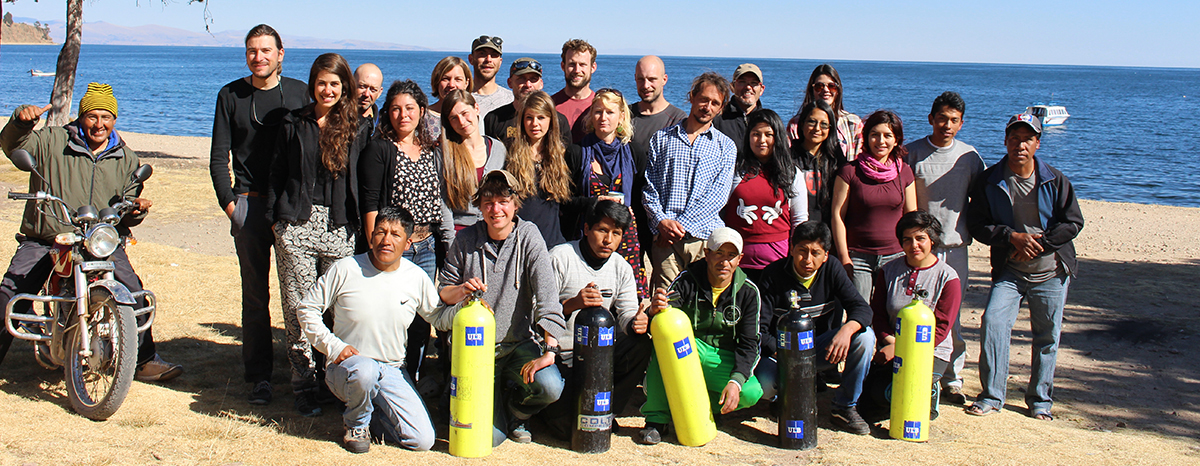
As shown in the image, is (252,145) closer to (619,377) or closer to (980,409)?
(619,377)

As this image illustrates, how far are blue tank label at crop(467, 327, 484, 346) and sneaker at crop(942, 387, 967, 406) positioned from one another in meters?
3.20

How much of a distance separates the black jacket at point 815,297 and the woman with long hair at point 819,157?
0.76 meters

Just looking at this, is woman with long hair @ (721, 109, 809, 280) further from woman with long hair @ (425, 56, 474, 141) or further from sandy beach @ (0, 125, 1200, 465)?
woman with long hair @ (425, 56, 474, 141)

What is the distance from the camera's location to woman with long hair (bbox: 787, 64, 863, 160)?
246 inches

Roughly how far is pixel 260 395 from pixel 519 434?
171cm

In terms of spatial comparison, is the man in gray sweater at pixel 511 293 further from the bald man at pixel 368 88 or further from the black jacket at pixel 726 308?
the bald man at pixel 368 88

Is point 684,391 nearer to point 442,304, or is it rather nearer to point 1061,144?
point 442,304

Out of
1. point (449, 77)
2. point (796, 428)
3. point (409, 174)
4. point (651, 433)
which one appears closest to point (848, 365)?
point (796, 428)

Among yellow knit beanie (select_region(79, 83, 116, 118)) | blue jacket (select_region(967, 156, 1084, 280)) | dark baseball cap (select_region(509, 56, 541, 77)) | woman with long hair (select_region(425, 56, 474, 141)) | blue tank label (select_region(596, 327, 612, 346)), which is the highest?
dark baseball cap (select_region(509, 56, 541, 77))

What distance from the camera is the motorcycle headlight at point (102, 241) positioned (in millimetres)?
4766

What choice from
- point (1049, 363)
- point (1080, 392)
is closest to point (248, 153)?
point (1049, 363)

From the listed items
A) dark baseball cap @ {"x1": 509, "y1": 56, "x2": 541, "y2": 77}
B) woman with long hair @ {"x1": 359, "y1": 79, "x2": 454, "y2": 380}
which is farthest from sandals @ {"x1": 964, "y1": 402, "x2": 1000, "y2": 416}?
dark baseball cap @ {"x1": 509, "y1": 56, "x2": 541, "y2": 77}

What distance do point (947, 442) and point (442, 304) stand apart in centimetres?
295

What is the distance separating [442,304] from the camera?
4.75m
